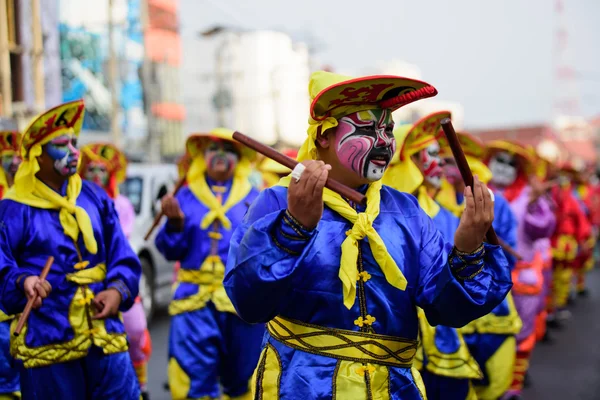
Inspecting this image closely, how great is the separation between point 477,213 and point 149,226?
28.1 feet

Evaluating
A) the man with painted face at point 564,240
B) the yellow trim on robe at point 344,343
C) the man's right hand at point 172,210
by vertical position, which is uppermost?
the man's right hand at point 172,210

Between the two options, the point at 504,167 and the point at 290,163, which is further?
the point at 504,167

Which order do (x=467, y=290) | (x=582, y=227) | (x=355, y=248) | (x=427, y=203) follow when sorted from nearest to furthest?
(x=467, y=290), (x=355, y=248), (x=427, y=203), (x=582, y=227)

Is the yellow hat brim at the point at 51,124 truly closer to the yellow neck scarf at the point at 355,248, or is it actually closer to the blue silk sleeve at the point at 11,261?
the blue silk sleeve at the point at 11,261

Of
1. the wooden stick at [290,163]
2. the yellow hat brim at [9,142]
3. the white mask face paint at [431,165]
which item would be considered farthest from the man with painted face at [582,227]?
the wooden stick at [290,163]

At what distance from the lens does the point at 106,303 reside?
4.61 m

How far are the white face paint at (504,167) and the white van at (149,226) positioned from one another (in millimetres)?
4708

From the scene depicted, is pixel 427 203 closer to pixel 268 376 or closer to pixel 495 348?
pixel 495 348

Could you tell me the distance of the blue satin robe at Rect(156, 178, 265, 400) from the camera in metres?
6.01

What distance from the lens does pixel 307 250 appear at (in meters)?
2.89

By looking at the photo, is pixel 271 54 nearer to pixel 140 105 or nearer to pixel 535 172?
pixel 140 105

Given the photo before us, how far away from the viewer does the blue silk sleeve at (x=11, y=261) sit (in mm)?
4375

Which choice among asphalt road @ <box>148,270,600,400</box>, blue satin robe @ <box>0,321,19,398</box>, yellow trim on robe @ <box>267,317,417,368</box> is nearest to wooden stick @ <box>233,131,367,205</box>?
yellow trim on robe @ <box>267,317,417,368</box>

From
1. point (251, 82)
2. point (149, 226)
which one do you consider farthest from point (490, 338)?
point (251, 82)
